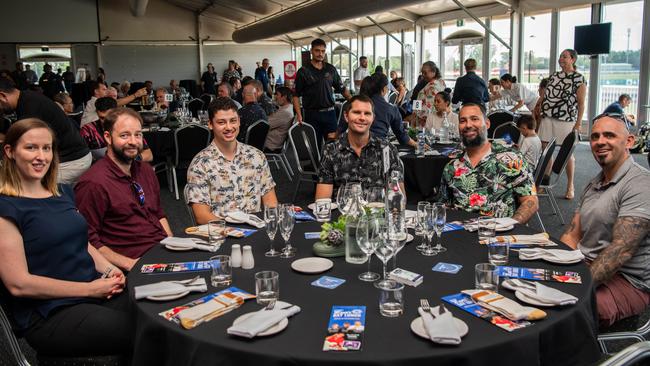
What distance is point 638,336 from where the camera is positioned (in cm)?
222

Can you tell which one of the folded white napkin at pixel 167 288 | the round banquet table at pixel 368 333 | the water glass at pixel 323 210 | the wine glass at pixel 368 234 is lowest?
the round banquet table at pixel 368 333

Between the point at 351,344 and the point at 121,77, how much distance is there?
23363mm

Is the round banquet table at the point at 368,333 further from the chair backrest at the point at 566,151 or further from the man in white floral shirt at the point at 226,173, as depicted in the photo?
the chair backrest at the point at 566,151

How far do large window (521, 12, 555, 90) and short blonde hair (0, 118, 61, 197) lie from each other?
1235 centimetres

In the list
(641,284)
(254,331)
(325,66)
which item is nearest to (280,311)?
(254,331)

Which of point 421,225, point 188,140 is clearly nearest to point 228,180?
point 421,225

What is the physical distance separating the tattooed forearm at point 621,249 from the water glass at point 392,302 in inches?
44.3

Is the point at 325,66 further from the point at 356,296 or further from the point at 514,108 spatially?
the point at 356,296

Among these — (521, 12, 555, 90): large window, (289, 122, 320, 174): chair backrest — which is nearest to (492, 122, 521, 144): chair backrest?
(289, 122, 320, 174): chair backrest

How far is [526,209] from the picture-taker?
3.13 meters

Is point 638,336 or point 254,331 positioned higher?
point 254,331

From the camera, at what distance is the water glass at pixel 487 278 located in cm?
183

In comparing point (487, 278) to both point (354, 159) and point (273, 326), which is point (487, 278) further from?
point (354, 159)

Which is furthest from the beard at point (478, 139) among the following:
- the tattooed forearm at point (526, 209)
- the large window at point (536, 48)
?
the large window at point (536, 48)
